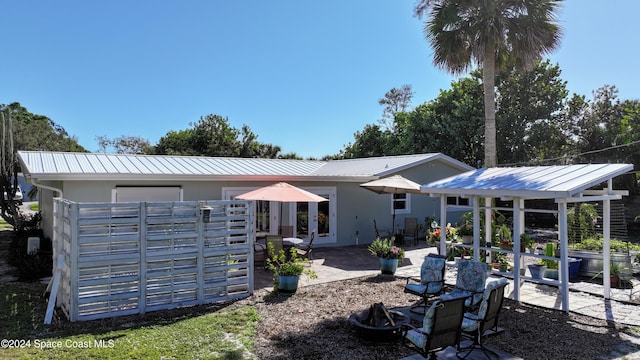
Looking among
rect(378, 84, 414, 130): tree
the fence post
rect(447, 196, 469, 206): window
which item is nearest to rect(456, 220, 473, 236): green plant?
rect(447, 196, 469, 206): window

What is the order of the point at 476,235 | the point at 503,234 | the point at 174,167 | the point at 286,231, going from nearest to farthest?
the point at 476,235 < the point at 503,234 < the point at 174,167 < the point at 286,231

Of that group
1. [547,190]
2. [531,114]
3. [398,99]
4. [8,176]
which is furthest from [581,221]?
[398,99]

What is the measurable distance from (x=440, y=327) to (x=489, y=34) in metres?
10.3

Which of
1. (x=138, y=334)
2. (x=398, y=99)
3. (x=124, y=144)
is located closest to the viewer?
(x=138, y=334)

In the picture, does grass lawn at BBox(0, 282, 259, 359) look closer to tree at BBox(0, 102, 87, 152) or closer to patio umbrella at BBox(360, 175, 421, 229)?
patio umbrella at BBox(360, 175, 421, 229)

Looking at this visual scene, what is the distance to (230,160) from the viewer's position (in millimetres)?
14984

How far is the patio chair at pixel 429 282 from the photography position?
6.91 meters

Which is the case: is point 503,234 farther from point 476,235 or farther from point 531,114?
point 531,114

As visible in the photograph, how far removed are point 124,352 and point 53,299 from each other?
7.31 feet

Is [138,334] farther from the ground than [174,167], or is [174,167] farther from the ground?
[174,167]

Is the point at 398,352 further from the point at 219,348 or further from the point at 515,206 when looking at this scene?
the point at 515,206

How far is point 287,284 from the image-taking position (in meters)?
7.91

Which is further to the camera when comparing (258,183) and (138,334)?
(258,183)

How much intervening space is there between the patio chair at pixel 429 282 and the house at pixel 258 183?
6.62m
